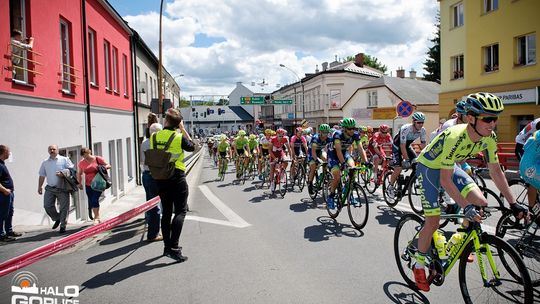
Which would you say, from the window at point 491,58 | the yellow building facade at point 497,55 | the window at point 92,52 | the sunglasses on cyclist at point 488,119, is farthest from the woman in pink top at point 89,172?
the window at point 491,58

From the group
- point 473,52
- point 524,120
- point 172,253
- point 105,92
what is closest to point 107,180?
point 172,253

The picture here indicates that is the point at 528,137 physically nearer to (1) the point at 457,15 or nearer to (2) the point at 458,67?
(2) the point at 458,67

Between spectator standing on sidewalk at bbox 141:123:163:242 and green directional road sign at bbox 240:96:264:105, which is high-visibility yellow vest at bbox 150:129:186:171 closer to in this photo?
spectator standing on sidewalk at bbox 141:123:163:242

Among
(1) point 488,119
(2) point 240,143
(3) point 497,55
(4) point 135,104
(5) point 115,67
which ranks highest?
(3) point 497,55

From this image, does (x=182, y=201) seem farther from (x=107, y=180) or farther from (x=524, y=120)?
(x=524, y=120)

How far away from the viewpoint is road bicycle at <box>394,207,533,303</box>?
3218mm

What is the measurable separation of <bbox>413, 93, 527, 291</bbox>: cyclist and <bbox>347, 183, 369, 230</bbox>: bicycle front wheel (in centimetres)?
275

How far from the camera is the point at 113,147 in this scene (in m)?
15.8

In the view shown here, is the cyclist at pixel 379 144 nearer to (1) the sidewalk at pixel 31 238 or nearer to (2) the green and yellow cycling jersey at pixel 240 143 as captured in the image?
(2) the green and yellow cycling jersey at pixel 240 143

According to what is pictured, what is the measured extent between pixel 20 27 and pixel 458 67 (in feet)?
79.2

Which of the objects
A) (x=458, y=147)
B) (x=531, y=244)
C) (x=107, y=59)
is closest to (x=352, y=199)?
(x=531, y=244)

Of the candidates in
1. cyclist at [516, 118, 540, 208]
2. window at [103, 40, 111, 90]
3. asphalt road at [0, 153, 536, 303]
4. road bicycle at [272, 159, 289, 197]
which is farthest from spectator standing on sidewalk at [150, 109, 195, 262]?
window at [103, 40, 111, 90]

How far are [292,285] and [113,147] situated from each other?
13036mm

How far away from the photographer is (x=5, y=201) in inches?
271
